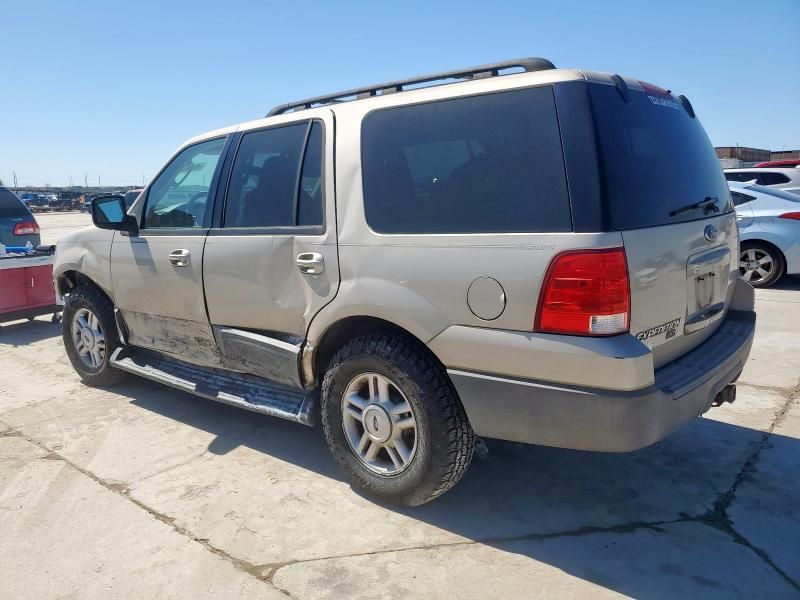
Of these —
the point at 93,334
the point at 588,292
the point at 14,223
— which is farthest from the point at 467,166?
the point at 14,223

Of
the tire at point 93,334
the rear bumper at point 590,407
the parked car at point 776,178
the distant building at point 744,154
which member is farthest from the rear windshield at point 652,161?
the distant building at point 744,154

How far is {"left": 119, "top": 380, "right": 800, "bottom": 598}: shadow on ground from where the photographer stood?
2748 mm

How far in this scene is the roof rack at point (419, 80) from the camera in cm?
288

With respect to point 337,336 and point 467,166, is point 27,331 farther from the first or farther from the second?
point 467,166

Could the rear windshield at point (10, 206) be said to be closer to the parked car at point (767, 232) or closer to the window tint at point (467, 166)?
the window tint at point (467, 166)

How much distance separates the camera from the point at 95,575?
2.79 meters

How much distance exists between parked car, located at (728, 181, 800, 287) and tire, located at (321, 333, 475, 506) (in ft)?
23.4

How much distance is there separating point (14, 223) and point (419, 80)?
8175mm

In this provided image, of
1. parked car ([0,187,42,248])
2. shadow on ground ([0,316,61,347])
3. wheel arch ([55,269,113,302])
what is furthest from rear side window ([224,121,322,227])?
parked car ([0,187,42,248])

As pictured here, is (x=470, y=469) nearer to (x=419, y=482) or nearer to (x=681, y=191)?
(x=419, y=482)

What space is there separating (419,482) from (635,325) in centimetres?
125

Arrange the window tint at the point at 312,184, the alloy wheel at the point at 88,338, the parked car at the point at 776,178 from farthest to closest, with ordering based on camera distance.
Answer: the parked car at the point at 776,178, the alloy wheel at the point at 88,338, the window tint at the point at 312,184

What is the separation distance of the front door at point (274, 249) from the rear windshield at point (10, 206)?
6936 millimetres

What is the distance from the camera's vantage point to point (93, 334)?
5.11 m
